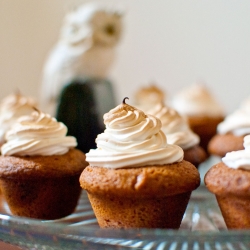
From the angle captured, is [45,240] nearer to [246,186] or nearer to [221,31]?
[246,186]

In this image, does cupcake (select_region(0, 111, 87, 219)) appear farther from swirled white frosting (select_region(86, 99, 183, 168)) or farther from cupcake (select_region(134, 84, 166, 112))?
cupcake (select_region(134, 84, 166, 112))

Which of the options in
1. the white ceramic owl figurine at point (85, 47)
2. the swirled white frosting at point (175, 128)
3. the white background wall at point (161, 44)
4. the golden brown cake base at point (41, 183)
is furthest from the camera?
the white background wall at point (161, 44)

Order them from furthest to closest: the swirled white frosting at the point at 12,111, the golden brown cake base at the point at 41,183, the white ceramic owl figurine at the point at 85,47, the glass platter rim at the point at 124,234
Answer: the white ceramic owl figurine at the point at 85,47 → the swirled white frosting at the point at 12,111 → the golden brown cake base at the point at 41,183 → the glass platter rim at the point at 124,234

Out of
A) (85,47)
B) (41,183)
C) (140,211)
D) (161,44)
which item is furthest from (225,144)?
(161,44)

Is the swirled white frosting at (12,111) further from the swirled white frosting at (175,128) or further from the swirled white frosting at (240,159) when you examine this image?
the swirled white frosting at (240,159)

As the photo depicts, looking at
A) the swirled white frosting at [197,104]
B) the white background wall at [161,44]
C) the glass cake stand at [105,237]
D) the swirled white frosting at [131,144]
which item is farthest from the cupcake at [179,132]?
the white background wall at [161,44]

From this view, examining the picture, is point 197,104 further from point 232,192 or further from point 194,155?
point 232,192
